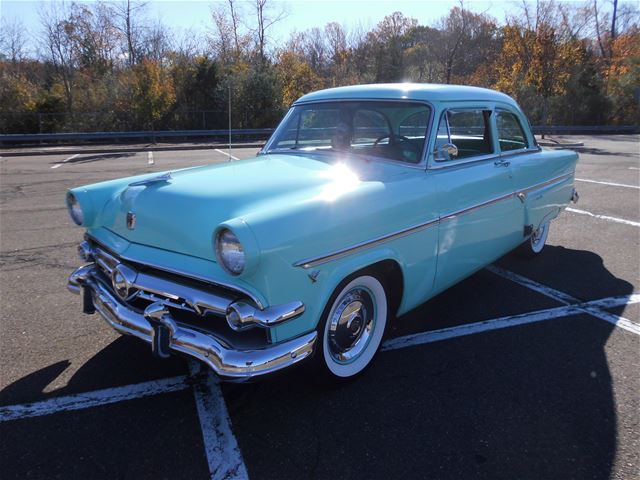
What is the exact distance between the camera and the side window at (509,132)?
4.21 meters

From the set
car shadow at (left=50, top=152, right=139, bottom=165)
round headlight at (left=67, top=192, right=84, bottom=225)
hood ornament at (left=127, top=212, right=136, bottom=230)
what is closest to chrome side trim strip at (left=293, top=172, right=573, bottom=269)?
hood ornament at (left=127, top=212, right=136, bottom=230)

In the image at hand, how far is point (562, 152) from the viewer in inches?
205

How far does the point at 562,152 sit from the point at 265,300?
4.32 metres

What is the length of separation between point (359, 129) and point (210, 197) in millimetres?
1526

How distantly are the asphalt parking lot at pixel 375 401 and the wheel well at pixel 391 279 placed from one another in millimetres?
420

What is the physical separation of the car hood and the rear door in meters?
0.51

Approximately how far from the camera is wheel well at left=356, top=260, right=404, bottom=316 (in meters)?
2.85

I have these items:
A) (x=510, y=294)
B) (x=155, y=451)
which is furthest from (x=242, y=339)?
(x=510, y=294)

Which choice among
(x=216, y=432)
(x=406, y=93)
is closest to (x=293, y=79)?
(x=406, y=93)

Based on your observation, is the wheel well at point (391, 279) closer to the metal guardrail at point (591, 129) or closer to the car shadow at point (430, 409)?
the car shadow at point (430, 409)

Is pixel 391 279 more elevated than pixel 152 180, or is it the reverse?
pixel 152 180

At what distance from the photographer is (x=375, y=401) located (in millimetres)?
2742

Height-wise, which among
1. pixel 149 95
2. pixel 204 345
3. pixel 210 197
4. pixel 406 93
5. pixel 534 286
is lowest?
pixel 534 286

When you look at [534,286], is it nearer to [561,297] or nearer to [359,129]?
[561,297]
